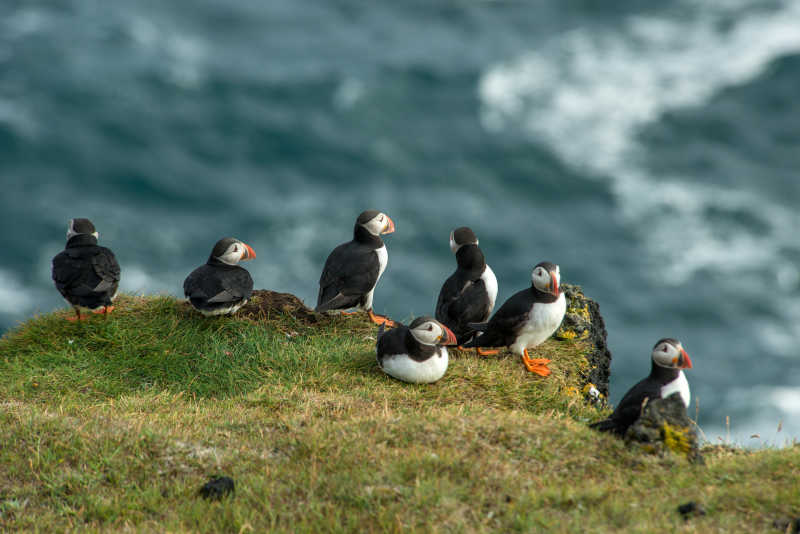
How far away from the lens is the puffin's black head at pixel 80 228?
10930mm

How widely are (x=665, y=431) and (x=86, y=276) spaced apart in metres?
7.22

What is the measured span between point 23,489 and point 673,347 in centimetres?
575

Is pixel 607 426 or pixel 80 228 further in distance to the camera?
pixel 80 228

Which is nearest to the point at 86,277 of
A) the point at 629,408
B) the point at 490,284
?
the point at 490,284

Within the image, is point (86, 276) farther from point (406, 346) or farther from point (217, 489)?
point (217, 489)

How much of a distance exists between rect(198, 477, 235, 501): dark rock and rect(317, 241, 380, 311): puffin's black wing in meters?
4.33

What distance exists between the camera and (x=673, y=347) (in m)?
7.71

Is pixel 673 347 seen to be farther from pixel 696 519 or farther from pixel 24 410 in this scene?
pixel 24 410

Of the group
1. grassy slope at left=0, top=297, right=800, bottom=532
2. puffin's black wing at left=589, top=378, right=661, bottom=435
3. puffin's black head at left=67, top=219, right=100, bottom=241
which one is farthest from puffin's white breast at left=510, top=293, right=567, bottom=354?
puffin's black head at left=67, top=219, right=100, bottom=241

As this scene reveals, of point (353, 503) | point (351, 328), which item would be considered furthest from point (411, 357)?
point (353, 503)

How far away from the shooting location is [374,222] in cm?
1088

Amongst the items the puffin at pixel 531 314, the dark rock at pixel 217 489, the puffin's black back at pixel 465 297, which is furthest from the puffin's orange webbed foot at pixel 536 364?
the dark rock at pixel 217 489

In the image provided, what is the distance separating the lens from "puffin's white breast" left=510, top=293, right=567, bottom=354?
938 centimetres

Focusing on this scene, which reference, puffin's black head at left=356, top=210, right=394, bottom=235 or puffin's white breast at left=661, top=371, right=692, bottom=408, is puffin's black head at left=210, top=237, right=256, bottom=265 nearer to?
puffin's black head at left=356, top=210, right=394, bottom=235
